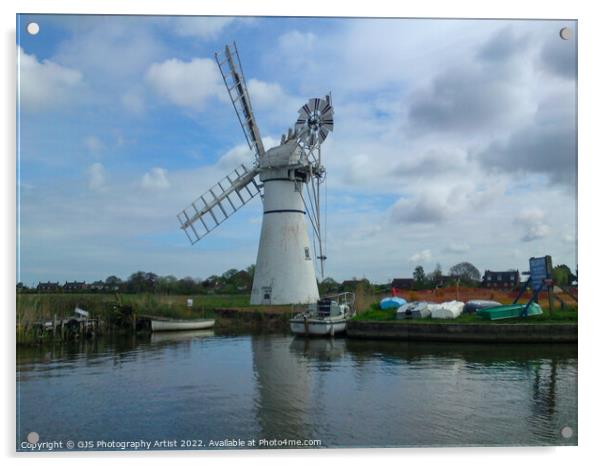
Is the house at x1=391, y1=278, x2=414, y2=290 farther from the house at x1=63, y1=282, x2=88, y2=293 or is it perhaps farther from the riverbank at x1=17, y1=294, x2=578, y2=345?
the house at x1=63, y1=282, x2=88, y2=293

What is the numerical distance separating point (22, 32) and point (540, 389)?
976 cm

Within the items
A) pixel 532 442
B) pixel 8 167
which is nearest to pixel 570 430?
pixel 532 442

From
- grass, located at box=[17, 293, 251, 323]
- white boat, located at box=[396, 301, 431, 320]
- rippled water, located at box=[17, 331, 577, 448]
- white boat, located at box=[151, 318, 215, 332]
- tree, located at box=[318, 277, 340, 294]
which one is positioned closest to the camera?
rippled water, located at box=[17, 331, 577, 448]

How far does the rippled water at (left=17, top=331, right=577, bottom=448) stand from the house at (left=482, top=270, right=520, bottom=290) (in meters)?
1.91

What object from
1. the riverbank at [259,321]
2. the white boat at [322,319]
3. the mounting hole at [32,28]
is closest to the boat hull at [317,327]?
the white boat at [322,319]

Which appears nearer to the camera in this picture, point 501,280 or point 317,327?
point 501,280

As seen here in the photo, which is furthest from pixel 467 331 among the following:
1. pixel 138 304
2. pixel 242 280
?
pixel 242 280

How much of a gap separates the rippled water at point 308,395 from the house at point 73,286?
67.5 inches

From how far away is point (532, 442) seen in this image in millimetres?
6770

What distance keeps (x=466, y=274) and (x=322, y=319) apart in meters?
5.48

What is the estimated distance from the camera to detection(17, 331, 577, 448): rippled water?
23.5 feet

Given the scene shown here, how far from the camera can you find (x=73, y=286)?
11086 mm

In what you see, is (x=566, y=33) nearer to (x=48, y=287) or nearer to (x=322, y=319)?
(x=48, y=287)

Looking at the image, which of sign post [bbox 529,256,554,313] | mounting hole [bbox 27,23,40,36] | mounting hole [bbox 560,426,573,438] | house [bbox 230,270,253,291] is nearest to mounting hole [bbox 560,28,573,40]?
sign post [bbox 529,256,554,313]
